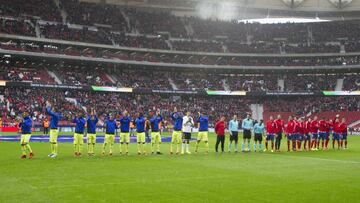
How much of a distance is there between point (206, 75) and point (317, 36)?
21090 millimetres

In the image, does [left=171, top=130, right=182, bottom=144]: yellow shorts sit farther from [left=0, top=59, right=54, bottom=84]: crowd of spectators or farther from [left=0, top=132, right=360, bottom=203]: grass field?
[left=0, top=59, right=54, bottom=84]: crowd of spectators

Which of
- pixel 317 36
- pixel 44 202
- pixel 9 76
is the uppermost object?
pixel 317 36

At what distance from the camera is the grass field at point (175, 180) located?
490 inches

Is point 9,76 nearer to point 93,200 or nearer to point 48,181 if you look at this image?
point 48,181

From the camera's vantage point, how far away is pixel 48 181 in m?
14.7

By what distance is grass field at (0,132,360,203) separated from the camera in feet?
40.9

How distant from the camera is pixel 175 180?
15.6m

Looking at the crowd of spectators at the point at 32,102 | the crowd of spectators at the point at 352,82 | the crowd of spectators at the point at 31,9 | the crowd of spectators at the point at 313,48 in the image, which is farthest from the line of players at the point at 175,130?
the crowd of spectators at the point at 313,48

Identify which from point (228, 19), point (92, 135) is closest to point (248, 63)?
point (228, 19)

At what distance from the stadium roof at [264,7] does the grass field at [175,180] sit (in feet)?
195

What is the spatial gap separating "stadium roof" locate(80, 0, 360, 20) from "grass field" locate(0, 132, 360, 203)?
2340 inches

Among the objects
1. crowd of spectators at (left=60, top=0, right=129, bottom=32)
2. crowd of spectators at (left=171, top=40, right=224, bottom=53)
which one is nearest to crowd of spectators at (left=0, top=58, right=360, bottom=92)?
crowd of spectators at (left=171, top=40, right=224, bottom=53)

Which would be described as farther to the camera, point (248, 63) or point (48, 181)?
point (248, 63)

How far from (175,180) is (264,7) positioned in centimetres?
6830
